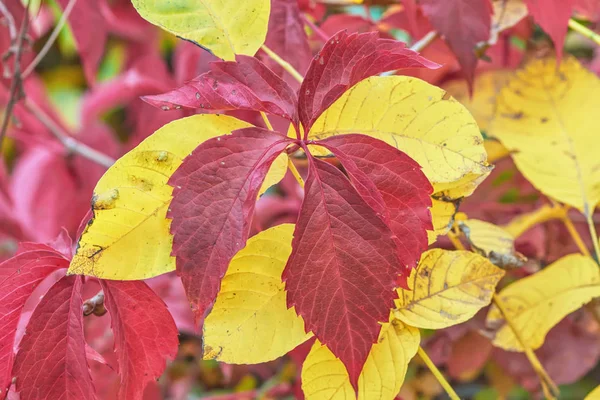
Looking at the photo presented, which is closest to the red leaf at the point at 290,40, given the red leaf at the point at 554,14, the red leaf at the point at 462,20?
the red leaf at the point at 462,20

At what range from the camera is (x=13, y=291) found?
0.40 metres

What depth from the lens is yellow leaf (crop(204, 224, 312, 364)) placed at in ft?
1.33

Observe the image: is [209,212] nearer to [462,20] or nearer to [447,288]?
[447,288]

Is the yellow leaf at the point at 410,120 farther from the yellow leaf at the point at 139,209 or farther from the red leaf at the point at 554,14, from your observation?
the red leaf at the point at 554,14

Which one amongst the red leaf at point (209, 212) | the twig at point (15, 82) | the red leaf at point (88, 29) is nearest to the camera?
the red leaf at point (209, 212)

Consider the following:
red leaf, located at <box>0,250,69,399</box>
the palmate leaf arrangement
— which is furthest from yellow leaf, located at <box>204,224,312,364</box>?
red leaf, located at <box>0,250,69,399</box>

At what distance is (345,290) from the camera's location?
37 centimetres

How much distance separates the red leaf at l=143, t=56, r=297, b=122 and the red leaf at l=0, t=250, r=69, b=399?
0.13 m

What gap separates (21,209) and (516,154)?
3.34 feet

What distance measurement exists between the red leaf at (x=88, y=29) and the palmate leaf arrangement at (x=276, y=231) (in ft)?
1.32

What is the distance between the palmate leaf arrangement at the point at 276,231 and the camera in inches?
14.4

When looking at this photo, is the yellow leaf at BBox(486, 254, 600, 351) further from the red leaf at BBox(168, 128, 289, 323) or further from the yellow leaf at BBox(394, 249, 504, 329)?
the red leaf at BBox(168, 128, 289, 323)

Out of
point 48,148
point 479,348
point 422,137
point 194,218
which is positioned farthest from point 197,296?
point 48,148

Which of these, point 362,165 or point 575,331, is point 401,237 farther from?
point 575,331
